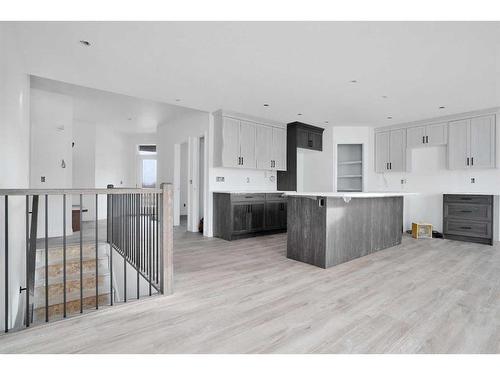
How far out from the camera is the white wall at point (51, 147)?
4.87 m

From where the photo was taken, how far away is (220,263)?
338 cm

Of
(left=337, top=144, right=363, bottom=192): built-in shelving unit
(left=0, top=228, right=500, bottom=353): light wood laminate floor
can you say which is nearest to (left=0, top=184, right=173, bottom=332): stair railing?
(left=0, top=228, right=500, bottom=353): light wood laminate floor

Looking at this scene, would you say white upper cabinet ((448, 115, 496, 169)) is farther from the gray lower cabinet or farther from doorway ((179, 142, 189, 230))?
doorway ((179, 142, 189, 230))

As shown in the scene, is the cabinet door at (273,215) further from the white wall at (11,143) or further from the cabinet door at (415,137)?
the white wall at (11,143)

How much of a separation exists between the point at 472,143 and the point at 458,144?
206mm

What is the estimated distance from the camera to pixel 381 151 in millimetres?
6203

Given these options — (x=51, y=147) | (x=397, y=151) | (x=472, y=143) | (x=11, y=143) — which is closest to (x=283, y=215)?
(x=397, y=151)

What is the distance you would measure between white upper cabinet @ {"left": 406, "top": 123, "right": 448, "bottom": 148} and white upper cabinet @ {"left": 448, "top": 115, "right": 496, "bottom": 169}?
0.41 feet

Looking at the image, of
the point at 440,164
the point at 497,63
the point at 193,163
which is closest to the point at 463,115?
the point at 440,164

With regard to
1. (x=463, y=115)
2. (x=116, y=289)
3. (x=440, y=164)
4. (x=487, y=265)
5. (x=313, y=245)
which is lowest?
(x=116, y=289)

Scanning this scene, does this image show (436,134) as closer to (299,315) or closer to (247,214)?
(247,214)
